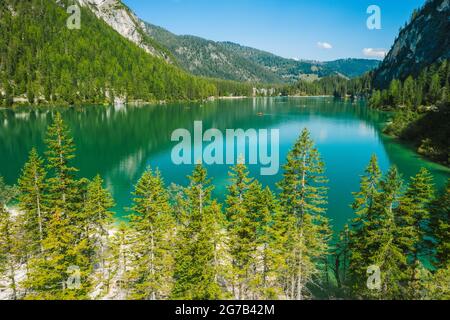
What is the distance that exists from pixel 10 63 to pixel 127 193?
203 metres

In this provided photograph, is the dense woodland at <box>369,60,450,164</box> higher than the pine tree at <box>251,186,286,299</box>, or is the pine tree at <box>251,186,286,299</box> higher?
the dense woodland at <box>369,60,450,164</box>

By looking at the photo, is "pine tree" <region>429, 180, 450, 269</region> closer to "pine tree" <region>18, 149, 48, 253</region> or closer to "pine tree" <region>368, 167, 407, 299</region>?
"pine tree" <region>368, 167, 407, 299</region>

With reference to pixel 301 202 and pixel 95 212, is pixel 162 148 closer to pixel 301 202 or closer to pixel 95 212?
pixel 95 212

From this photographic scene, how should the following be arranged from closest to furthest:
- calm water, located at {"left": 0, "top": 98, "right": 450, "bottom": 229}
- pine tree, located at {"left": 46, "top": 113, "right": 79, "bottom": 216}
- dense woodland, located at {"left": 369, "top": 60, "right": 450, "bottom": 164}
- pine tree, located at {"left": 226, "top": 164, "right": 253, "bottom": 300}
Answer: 1. pine tree, located at {"left": 226, "top": 164, "right": 253, "bottom": 300}
2. pine tree, located at {"left": 46, "top": 113, "right": 79, "bottom": 216}
3. calm water, located at {"left": 0, "top": 98, "right": 450, "bottom": 229}
4. dense woodland, located at {"left": 369, "top": 60, "right": 450, "bottom": 164}

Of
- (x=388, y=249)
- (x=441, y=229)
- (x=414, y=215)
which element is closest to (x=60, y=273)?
(x=388, y=249)

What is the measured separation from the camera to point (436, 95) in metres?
141

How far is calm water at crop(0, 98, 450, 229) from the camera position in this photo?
57.4 metres

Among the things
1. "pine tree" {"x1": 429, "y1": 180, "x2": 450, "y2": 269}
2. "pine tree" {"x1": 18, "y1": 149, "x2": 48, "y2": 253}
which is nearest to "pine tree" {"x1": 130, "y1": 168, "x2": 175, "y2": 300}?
"pine tree" {"x1": 18, "y1": 149, "x2": 48, "y2": 253}

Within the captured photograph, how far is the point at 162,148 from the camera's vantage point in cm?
8812

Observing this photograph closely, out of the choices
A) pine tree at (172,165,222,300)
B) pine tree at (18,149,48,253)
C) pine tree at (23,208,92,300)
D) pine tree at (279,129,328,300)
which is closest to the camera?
pine tree at (172,165,222,300)

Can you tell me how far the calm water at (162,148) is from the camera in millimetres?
57375

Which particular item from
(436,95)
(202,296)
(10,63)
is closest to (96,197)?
(202,296)

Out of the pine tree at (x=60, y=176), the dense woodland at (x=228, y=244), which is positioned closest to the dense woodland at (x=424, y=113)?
the dense woodland at (x=228, y=244)

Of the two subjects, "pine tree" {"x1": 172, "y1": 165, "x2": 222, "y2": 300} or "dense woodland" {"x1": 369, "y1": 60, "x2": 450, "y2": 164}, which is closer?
"pine tree" {"x1": 172, "y1": 165, "x2": 222, "y2": 300}
